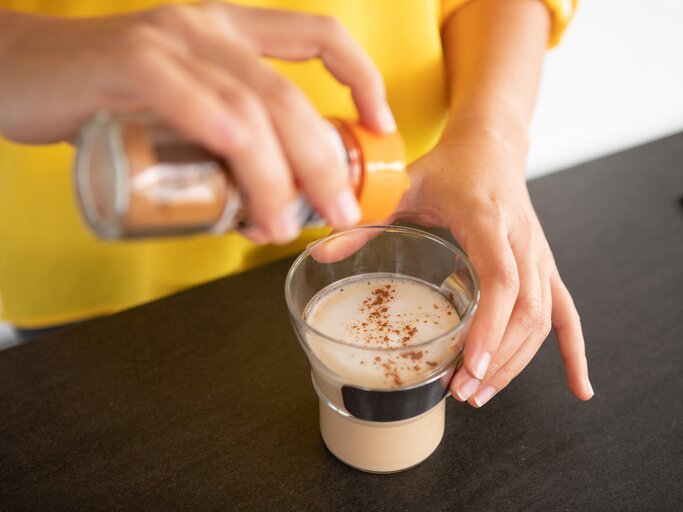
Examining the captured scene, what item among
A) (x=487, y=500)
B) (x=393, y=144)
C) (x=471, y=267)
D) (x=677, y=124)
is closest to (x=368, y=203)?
(x=393, y=144)

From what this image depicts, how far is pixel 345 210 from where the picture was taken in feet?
1.36

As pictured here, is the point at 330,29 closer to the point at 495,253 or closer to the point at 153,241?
the point at 495,253

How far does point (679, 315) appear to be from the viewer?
0.77 m

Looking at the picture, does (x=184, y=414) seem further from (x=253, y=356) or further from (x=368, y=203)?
(x=368, y=203)

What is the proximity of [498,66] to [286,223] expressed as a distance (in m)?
0.53

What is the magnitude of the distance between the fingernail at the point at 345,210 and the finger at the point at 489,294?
7.7 inches

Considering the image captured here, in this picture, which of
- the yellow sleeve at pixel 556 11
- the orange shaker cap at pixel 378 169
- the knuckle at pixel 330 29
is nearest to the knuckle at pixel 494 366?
the orange shaker cap at pixel 378 169

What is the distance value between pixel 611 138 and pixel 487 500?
41.7 inches

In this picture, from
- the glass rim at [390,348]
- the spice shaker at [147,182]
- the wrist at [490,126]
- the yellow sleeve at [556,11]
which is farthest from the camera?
the yellow sleeve at [556,11]

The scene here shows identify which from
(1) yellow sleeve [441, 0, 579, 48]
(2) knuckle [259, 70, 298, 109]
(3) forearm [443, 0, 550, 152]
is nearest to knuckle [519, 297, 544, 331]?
(3) forearm [443, 0, 550, 152]

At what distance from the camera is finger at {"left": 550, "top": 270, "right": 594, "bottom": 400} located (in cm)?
65

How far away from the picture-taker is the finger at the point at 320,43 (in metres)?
0.44

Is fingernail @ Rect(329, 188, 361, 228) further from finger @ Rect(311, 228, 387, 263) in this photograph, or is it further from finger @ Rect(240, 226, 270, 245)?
finger @ Rect(311, 228, 387, 263)

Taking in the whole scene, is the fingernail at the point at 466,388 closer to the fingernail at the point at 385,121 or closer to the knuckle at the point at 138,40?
the fingernail at the point at 385,121
